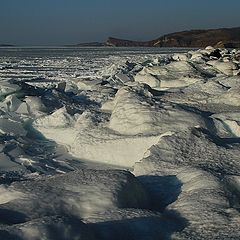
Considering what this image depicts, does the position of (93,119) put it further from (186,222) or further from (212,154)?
(186,222)

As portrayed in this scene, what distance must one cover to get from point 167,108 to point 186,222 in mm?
3149

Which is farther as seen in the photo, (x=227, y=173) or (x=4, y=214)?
(x=227, y=173)

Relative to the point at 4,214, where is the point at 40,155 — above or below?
below

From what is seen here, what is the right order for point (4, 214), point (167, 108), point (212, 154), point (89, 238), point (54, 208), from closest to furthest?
point (89, 238) → point (4, 214) → point (54, 208) → point (212, 154) → point (167, 108)

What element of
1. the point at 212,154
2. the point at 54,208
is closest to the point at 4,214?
the point at 54,208

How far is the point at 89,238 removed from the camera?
7.39 ft

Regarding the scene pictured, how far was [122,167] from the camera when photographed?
502 cm

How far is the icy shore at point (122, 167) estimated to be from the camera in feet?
8.39

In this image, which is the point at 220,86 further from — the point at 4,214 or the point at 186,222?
the point at 4,214

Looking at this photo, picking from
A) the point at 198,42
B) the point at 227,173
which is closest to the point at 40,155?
the point at 227,173

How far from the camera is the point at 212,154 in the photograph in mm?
4207

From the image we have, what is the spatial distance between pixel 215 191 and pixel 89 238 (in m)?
1.15

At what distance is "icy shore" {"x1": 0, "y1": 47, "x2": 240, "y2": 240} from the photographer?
256 cm

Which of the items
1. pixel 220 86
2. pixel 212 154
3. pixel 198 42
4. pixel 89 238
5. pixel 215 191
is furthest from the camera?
pixel 198 42
